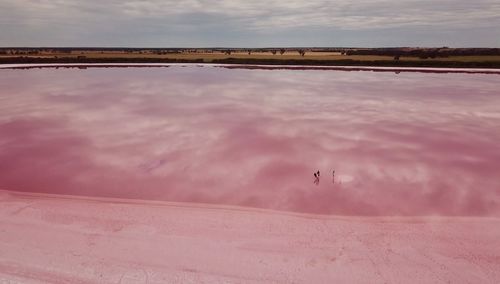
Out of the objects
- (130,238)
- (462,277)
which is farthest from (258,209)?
(462,277)

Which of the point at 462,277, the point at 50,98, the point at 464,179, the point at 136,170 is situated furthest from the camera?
the point at 50,98

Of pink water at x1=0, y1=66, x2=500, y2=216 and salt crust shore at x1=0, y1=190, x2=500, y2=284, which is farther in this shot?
pink water at x1=0, y1=66, x2=500, y2=216

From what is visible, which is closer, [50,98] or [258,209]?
[258,209]

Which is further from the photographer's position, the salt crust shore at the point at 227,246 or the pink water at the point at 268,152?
the pink water at the point at 268,152

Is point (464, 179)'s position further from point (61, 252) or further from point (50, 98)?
point (50, 98)
